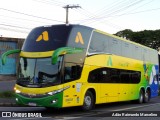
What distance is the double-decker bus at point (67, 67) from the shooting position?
14.0 m

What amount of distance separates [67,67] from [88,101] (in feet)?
7.54

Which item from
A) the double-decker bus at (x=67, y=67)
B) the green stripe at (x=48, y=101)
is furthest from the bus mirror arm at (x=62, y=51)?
the green stripe at (x=48, y=101)

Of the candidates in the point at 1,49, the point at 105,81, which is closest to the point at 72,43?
the point at 105,81

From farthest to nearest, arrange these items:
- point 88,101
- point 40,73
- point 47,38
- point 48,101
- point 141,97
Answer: point 141,97 < point 88,101 < point 47,38 < point 40,73 < point 48,101

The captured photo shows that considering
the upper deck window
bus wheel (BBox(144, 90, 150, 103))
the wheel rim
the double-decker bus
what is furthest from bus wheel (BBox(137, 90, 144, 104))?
the upper deck window

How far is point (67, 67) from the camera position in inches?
571

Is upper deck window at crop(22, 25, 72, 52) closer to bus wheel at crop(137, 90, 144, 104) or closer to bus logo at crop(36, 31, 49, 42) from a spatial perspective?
bus logo at crop(36, 31, 49, 42)

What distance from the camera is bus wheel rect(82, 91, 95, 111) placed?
15781 mm

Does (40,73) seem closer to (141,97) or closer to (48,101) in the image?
(48,101)

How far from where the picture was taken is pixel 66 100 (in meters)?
14.3

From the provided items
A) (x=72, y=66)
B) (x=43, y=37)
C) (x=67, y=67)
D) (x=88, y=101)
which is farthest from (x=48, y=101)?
(x=43, y=37)

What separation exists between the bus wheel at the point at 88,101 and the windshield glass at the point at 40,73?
226 centimetres

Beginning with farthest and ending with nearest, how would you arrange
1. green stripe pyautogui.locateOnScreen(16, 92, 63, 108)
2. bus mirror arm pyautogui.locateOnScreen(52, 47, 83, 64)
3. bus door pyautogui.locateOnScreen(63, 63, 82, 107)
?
bus door pyautogui.locateOnScreen(63, 63, 82, 107) → green stripe pyautogui.locateOnScreen(16, 92, 63, 108) → bus mirror arm pyautogui.locateOnScreen(52, 47, 83, 64)

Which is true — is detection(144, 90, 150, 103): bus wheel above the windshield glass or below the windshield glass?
below
